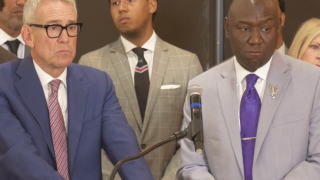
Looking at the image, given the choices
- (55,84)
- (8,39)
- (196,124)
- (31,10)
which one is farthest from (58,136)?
(8,39)

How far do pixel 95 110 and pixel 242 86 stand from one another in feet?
2.85

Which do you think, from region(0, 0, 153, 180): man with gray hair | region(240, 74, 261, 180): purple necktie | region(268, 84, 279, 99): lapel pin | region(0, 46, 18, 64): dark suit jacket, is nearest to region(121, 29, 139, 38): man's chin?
region(0, 0, 153, 180): man with gray hair

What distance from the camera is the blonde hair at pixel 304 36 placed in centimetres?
311

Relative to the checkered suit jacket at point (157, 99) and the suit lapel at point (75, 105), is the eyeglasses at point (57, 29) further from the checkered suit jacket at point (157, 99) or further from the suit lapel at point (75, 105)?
the checkered suit jacket at point (157, 99)

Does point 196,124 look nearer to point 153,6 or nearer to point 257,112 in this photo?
point 257,112

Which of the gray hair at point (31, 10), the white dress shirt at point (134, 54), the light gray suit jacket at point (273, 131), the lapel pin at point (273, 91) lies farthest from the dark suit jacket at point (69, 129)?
the lapel pin at point (273, 91)

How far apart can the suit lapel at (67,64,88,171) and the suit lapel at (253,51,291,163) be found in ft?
3.20

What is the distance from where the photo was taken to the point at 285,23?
10.9 feet

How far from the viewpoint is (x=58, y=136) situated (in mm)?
2279

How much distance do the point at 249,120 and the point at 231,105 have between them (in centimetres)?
13

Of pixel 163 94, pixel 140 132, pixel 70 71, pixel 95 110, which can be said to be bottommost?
pixel 140 132

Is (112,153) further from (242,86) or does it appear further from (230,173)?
(242,86)

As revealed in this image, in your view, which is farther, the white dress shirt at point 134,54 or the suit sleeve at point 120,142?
the white dress shirt at point 134,54

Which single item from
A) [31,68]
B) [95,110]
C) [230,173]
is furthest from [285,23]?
[31,68]
